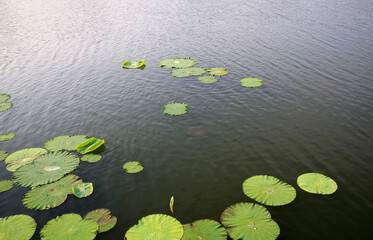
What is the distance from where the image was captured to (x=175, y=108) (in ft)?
32.8

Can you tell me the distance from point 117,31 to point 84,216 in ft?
58.1

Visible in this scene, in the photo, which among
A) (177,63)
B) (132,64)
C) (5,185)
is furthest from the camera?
(132,64)

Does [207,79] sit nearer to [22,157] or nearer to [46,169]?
[46,169]

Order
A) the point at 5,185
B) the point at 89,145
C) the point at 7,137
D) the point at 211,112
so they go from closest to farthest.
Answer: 1. the point at 5,185
2. the point at 89,145
3. the point at 7,137
4. the point at 211,112

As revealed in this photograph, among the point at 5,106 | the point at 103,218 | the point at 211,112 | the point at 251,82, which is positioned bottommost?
the point at 103,218

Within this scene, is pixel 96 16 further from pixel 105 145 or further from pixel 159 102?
pixel 105 145

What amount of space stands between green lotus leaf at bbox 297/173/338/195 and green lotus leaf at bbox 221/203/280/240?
140 centimetres

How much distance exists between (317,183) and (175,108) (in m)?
5.46

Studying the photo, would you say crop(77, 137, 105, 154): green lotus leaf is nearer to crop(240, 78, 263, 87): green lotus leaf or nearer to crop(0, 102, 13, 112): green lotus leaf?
crop(0, 102, 13, 112): green lotus leaf

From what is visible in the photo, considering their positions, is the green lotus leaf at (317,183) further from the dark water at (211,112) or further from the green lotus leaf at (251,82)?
the green lotus leaf at (251,82)

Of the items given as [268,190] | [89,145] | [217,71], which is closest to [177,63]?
[217,71]

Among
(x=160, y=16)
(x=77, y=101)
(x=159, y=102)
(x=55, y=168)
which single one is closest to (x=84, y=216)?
(x=55, y=168)

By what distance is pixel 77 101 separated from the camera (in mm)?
11281

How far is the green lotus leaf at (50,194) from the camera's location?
6125mm
